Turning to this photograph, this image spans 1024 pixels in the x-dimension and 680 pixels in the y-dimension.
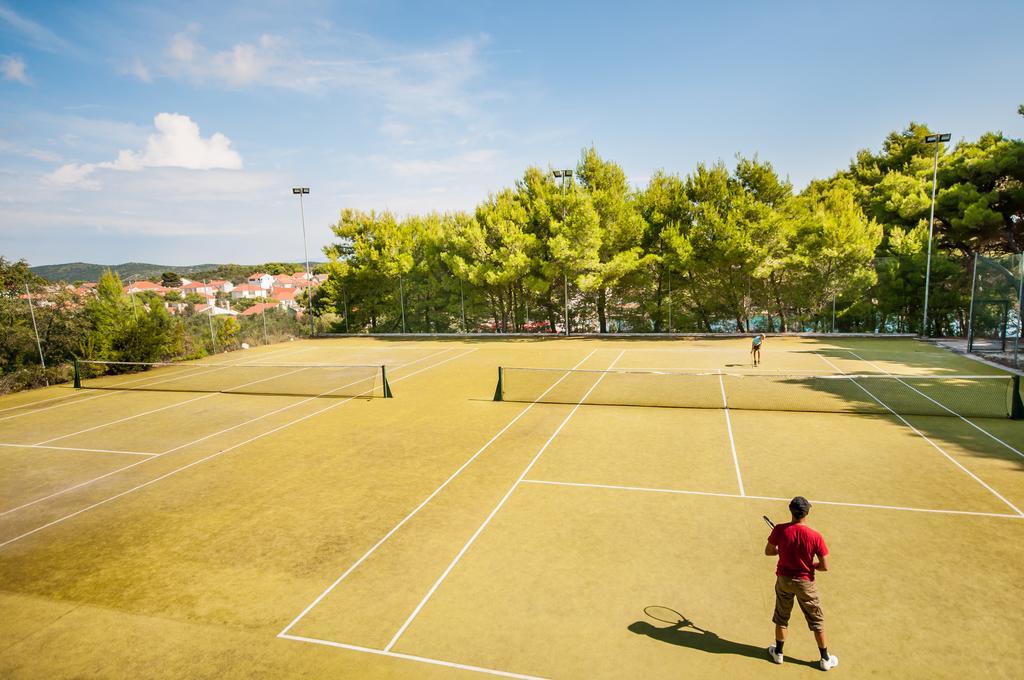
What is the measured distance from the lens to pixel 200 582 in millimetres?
7055

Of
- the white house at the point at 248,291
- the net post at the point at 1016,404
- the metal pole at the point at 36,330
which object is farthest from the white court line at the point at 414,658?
the white house at the point at 248,291

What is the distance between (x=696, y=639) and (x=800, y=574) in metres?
1.34

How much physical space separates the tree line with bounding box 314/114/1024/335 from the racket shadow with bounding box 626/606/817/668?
86.3 ft

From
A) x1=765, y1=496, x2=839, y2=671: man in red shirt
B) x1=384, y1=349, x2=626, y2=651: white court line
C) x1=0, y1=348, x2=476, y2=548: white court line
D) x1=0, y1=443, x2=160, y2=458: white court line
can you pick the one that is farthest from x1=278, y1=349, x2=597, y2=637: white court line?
x1=0, y1=443, x2=160, y2=458: white court line

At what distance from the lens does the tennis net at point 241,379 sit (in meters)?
19.4

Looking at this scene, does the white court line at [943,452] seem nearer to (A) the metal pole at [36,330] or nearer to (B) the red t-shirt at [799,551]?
(B) the red t-shirt at [799,551]

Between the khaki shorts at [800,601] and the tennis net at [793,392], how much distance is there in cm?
1035

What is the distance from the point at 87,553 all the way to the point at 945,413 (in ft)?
61.7

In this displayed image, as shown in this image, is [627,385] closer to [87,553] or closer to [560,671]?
[560,671]

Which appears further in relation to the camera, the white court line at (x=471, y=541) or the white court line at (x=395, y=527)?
the white court line at (x=395, y=527)

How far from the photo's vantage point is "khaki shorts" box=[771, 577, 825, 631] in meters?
4.94

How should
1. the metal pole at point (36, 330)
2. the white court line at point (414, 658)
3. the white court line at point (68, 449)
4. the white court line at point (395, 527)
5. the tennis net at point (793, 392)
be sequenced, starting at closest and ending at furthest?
the white court line at point (414, 658)
the white court line at point (395, 527)
the white court line at point (68, 449)
the tennis net at point (793, 392)
the metal pole at point (36, 330)

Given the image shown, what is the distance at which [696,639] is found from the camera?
5512mm

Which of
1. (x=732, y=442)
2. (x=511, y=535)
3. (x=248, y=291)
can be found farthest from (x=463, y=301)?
(x=248, y=291)
